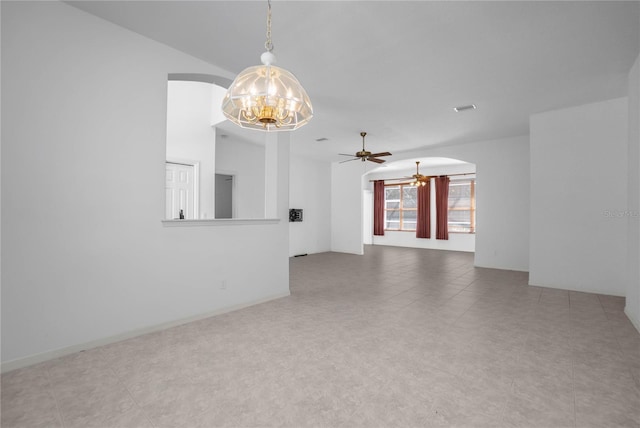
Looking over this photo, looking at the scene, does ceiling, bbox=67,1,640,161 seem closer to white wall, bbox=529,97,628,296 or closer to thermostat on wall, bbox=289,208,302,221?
white wall, bbox=529,97,628,296

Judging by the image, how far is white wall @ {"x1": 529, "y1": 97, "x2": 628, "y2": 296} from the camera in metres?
4.32

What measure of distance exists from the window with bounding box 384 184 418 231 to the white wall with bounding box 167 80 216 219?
738 cm

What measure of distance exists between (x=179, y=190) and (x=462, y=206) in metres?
8.68

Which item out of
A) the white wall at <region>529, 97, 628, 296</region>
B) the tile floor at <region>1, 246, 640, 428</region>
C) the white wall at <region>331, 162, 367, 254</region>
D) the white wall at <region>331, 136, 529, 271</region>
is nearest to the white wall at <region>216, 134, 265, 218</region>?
the white wall at <region>331, 162, 367, 254</region>

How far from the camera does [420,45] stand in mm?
3010

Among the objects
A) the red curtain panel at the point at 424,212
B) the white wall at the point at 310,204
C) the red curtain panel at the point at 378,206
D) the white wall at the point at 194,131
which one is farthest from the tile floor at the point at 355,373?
the red curtain panel at the point at 378,206

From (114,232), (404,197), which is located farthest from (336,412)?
(404,197)

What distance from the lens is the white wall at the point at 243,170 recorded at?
22.5 feet

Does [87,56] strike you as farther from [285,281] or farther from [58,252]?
[285,281]

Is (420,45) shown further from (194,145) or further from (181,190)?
(181,190)

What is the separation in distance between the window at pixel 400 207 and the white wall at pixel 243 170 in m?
5.87

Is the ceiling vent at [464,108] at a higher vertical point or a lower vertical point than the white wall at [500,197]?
higher

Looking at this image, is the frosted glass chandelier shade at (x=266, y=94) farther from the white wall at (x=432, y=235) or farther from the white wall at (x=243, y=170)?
the white wall at (x=432, y=235)

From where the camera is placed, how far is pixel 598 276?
4.46m
